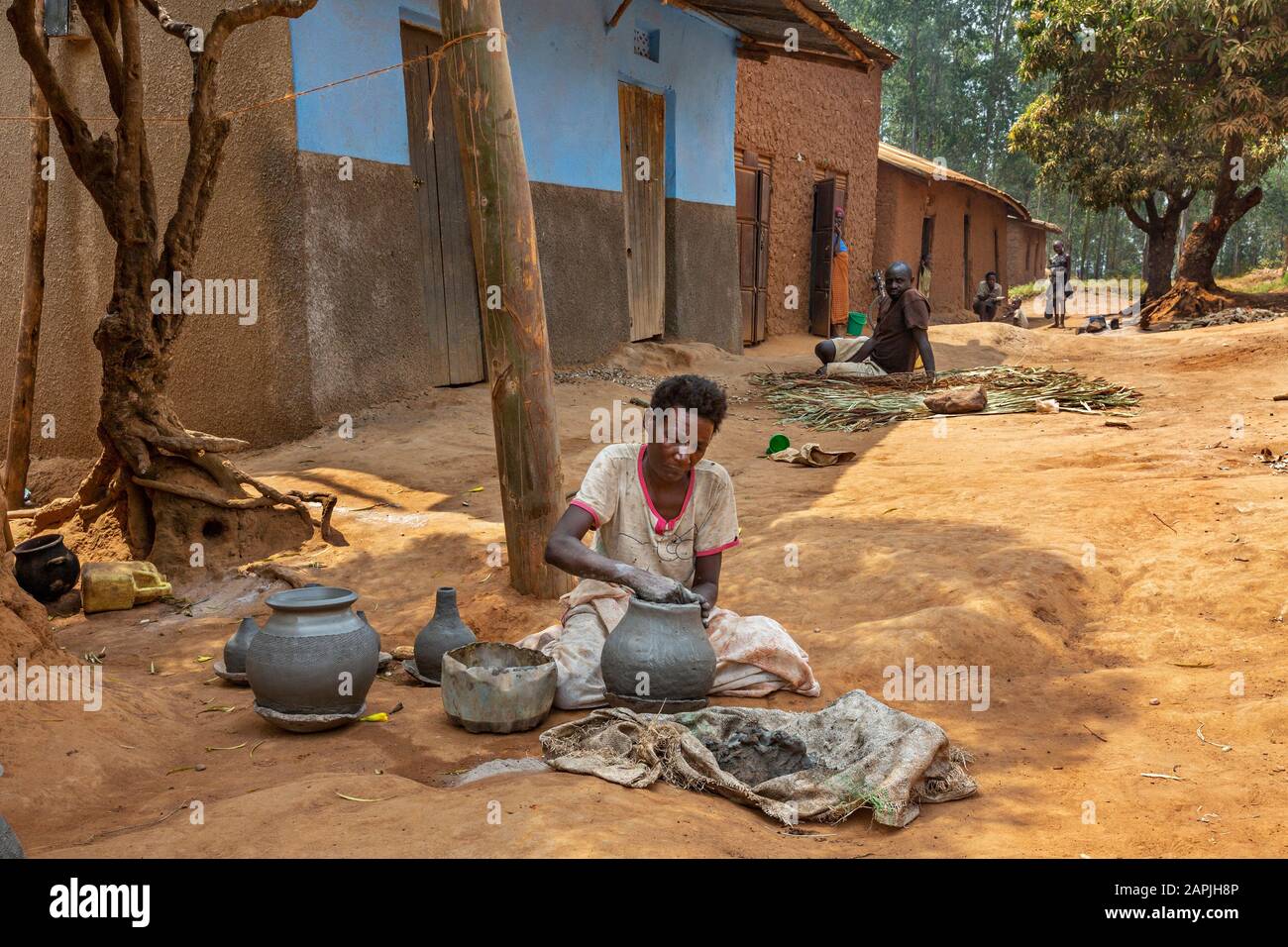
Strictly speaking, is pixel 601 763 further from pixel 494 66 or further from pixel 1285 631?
pixel 494 66

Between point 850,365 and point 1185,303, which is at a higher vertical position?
point 1185,303

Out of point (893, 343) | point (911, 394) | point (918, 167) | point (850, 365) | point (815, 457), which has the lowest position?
point (815, 457)

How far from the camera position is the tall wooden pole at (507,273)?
14.7 ft

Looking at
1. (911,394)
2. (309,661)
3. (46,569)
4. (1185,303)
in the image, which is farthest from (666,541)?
(1185,303)

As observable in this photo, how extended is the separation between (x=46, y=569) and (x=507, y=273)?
8.43 feet

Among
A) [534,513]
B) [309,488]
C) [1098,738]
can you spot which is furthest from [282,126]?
[1098,738]

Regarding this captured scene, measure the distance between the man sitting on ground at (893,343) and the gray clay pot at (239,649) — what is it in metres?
6.98

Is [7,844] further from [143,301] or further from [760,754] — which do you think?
[143,301]

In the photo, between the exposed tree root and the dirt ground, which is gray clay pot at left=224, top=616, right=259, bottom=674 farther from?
the exposed tree root

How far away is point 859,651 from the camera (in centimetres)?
396

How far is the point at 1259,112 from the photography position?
49.6 ft

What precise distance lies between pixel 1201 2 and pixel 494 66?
48.3ft

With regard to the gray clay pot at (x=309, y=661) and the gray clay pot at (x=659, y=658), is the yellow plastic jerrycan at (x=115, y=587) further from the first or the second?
the gray clay pot at (x=659, y=658)

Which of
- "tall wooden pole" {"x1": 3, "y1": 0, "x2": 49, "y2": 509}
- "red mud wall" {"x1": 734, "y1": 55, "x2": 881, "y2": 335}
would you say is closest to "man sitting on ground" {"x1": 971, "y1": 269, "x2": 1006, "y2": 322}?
"red mud wall" {"x1": 734, "y1": 55, "x2": 881, "y2": 335}
